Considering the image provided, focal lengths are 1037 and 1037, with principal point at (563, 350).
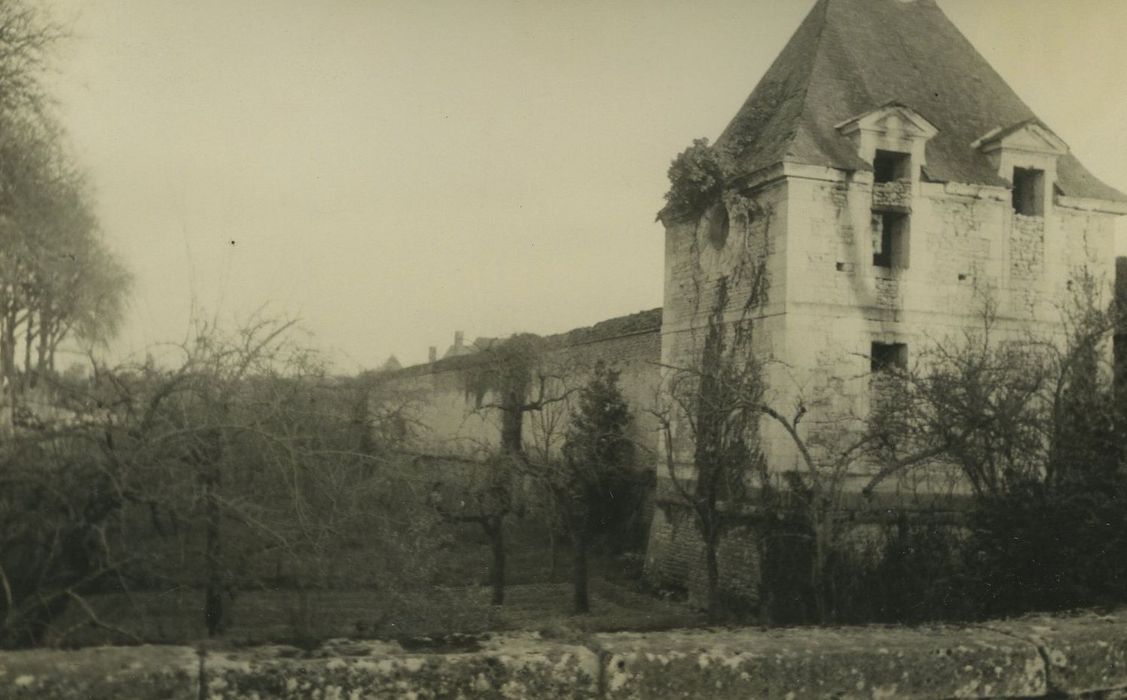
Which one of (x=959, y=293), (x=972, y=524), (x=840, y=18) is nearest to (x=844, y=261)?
(x=959, y=293)

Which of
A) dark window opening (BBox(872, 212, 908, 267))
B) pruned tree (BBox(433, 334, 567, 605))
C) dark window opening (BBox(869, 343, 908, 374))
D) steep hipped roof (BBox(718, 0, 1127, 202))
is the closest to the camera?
dark window opening (BBox(869, 343, 908, 374))

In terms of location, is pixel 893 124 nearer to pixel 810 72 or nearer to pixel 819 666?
pixel 810 72

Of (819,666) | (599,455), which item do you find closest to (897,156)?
(599,455)

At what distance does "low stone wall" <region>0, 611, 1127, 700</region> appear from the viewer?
238 centimetres

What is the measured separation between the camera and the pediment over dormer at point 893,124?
1681cm

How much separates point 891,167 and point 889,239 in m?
1.22

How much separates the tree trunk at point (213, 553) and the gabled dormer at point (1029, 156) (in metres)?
14.0

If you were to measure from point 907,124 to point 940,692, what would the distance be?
15.7 meters

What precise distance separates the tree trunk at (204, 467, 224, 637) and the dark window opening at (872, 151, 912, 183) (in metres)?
11.8

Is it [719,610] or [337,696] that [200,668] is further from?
[719,610]

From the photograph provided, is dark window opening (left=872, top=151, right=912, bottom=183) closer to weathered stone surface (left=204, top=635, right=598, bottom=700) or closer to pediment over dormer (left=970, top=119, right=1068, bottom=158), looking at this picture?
pediment over dormer (left=970, top=119, right=1068, bottom=158)

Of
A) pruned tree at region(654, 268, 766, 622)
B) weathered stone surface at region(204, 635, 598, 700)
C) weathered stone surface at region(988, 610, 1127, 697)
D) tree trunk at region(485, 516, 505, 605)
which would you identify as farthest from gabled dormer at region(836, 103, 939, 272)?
weathered stone surface at region(204, 635, 598, 700)

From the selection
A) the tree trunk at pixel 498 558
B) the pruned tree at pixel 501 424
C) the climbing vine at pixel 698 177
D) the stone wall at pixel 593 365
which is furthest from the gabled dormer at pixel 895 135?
the tree trunk at pixel 498 558

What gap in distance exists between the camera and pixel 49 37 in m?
13.7
